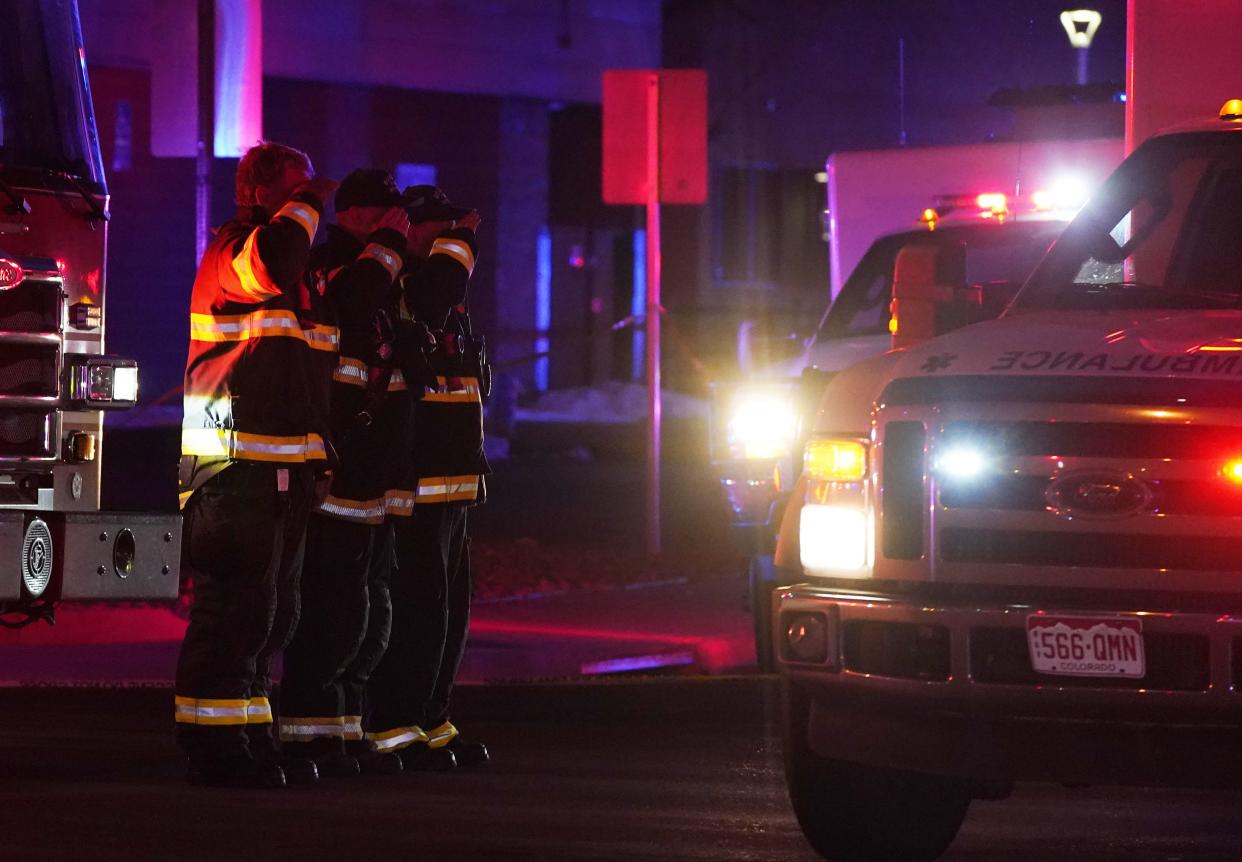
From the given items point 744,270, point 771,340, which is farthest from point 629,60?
point 771,340

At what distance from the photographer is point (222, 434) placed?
7.66 metres

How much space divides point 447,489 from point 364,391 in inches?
17.7

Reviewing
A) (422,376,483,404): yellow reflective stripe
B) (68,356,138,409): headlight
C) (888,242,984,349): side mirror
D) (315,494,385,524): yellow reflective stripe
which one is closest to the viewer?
(888,242,984,349): side mirror

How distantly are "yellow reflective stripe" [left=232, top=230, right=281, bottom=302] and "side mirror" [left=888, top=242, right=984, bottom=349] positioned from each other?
189 centimetres

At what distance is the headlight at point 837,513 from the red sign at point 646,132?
28.9ft

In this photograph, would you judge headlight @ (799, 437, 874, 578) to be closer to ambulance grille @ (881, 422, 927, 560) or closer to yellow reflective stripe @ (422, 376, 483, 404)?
ambulance grille @ (881, 422, 927, 560)

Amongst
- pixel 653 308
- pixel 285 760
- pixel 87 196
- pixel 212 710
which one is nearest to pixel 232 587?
pixel 212 710

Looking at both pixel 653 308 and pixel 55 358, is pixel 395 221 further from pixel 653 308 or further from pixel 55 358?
pixel 653 308

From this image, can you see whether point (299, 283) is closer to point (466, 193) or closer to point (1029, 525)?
point (1029, 525)

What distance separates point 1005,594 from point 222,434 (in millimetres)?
2832

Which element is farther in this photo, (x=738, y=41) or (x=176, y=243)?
(x=738, y=41)

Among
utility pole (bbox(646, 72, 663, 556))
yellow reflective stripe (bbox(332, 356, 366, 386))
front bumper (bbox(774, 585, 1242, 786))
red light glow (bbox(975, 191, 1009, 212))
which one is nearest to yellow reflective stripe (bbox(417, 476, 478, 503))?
yellow reflective stripe (bbox(332, 356, 366, 386))

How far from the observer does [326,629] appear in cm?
798

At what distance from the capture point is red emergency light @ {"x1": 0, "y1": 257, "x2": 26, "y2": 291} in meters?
8.97
